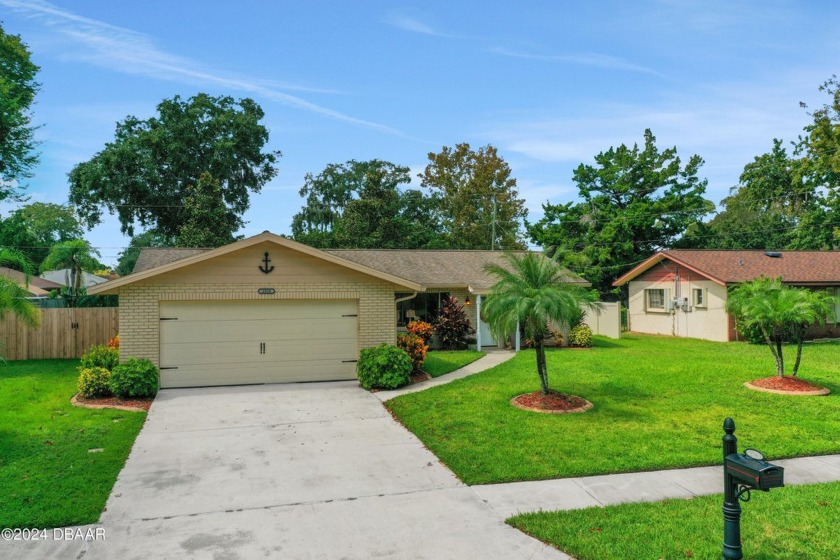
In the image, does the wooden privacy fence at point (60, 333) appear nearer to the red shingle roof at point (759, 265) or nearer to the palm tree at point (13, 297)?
the palm tree at point (13, 297)

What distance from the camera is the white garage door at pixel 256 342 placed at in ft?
41.8

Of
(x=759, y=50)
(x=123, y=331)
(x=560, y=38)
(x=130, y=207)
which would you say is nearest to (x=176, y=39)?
(x=123, y=331)

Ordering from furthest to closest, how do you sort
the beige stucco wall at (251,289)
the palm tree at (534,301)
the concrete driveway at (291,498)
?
the beige stucco wall at (251,289) → the palm tree at (534,301) → the concrete driveway at (291,498)

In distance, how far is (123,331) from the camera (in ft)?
40.1

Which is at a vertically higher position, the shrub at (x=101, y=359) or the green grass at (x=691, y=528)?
the shrub at (x=101, y=359)

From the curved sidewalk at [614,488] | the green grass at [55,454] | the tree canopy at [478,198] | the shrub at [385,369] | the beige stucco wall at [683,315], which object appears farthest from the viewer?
the tree canopy at [478,198]

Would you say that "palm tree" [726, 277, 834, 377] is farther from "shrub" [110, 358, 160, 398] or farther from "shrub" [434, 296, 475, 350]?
"shrub" [110, 358, 160, 398]

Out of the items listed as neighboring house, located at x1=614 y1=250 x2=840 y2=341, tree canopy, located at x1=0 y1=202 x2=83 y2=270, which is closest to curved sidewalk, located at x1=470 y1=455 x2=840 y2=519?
neighboring house, located at x1=614 y1=250 x2=840 y2=341

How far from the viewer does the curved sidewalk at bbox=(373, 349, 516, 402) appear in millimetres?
12047

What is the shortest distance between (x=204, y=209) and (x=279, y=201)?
41.5 ft

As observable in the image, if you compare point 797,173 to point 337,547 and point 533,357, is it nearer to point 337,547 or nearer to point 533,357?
point 533,357

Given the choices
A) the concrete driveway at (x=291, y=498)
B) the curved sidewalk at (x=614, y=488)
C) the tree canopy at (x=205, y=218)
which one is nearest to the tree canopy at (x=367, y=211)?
the tree canopy at (x=205, y=218)

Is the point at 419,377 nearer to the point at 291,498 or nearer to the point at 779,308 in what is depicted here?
the point at 291,498

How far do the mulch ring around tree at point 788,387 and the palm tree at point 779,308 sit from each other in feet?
1.00
